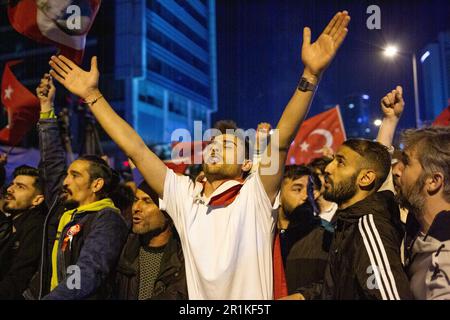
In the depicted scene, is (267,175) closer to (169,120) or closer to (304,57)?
(304,57)

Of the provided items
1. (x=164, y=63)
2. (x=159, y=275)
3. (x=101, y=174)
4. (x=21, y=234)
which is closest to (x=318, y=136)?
(x=101, y=174)

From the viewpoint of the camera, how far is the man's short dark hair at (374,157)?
9.25 ft

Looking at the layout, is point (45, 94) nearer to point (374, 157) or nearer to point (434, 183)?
point (374, 157)

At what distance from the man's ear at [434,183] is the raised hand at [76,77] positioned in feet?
6.24

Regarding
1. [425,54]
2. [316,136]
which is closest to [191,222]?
[316,136]

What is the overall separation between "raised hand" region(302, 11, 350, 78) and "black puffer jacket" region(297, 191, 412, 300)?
2.55 ft

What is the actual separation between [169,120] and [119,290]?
45656 millimetres

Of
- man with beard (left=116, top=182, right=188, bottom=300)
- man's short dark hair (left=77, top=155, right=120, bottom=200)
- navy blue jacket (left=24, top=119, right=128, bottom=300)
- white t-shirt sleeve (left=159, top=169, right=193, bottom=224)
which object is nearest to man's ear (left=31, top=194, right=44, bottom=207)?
navy blue jacket (left=24, top=119, right=128, bottom=300)

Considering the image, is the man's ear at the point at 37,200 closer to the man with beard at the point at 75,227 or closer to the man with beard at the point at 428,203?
the man with beard at the point at 75,227

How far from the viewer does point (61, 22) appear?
3674 mm

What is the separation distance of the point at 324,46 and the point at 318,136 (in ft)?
17.3

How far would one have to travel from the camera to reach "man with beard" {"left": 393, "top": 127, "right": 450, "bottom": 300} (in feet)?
7.39

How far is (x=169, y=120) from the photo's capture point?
48.4m

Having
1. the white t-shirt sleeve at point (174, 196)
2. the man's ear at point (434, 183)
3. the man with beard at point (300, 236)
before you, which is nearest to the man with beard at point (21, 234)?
the white t-shirt sleeve at point (174, 196)
